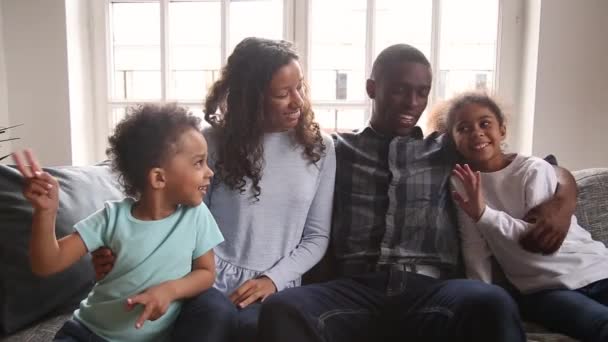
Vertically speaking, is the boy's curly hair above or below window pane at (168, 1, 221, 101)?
below

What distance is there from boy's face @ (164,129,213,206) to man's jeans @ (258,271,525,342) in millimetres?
299

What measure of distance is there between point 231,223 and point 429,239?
560 mm

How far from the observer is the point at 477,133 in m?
1.36

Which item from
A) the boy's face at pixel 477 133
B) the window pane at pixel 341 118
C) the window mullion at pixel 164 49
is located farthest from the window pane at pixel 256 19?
the boy's face at pixel 477 133

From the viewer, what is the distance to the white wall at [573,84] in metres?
2.08

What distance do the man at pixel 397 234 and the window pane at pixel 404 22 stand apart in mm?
924

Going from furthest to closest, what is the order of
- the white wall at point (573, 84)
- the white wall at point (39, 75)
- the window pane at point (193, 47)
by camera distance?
the window pane at point (193, 47), the white wall at point (39, 75), the white wall at point (573, 84)

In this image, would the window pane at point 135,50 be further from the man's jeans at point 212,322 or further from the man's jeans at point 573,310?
the man's jeans at point 573,310

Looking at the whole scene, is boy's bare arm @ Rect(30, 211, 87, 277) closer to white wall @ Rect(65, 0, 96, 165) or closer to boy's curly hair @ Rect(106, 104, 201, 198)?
boy's curly hair @ Rect(106, 104, 201, 198)

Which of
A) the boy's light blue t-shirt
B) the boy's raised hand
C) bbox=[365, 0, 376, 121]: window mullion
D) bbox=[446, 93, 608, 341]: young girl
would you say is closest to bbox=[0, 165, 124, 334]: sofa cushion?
the boy's light blue t-shirt

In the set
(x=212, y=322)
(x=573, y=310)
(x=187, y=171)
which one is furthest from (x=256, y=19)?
(x=573, y=310)

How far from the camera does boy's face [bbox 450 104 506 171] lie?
1368mm

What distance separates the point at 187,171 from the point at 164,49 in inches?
63.8

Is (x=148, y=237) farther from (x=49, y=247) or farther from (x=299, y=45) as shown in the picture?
(x=299, y=45)
